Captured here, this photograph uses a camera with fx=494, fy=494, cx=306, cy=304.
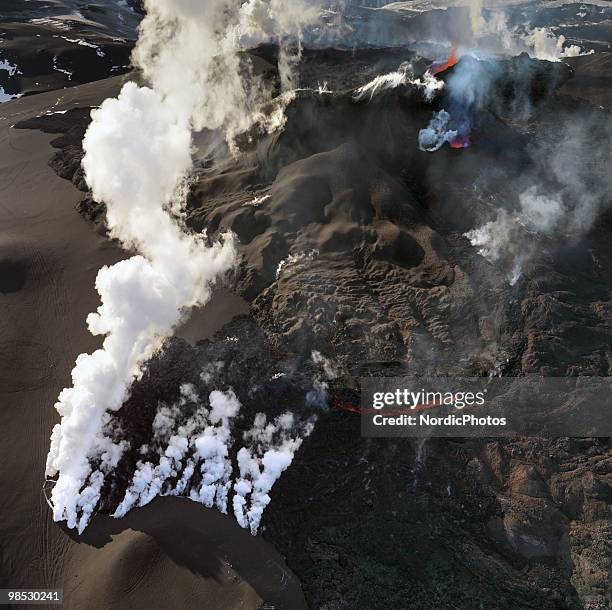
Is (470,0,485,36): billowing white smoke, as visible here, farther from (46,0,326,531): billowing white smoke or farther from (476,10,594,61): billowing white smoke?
(46,0,326,531): billowing white smoke

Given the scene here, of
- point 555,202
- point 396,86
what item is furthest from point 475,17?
point 555,202

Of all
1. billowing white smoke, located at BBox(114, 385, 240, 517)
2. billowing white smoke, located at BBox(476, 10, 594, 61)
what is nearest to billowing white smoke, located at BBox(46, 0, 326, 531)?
billowing white smoke, located at BBox(114, 385, 240, 517)

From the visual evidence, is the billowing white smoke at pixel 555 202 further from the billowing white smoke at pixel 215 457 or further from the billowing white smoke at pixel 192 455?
the billowing white smoke at pixel 192 455

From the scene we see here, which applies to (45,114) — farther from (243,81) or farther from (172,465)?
(172,465)

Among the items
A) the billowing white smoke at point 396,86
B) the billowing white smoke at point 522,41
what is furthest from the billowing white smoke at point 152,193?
the billowing white smoke at point 522,41

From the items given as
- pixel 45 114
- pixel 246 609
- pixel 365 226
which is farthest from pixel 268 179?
pixel 45 114
